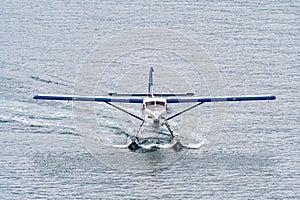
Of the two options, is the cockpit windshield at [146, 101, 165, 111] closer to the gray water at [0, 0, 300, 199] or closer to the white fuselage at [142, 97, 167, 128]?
the white fuselage at [142, 97, 167, 128]

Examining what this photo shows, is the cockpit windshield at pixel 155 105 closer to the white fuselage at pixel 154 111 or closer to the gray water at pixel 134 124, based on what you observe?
the white fuselage at pixel 154 111

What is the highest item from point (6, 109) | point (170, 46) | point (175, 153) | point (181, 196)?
point (170, 46)

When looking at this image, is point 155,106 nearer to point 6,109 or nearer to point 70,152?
point 70,152

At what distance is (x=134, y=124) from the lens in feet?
239

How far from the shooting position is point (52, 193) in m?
58.4

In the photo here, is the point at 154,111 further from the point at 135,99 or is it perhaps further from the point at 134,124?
the point at 134,124

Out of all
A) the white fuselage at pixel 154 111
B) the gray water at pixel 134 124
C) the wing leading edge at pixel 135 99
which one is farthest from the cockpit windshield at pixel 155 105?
the gray water at pixel 134 124

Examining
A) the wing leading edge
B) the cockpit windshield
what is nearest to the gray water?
the wing leading edge

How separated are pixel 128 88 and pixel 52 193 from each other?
28.8m

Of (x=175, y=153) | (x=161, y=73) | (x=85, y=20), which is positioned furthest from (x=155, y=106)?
(x=85, y=20)

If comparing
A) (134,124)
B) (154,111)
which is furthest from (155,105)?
(134,124)

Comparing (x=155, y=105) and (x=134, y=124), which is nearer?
(x=155, y=105)

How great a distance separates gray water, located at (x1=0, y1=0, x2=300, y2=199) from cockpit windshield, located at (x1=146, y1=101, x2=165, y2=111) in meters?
4.43

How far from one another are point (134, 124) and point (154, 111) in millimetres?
8511
